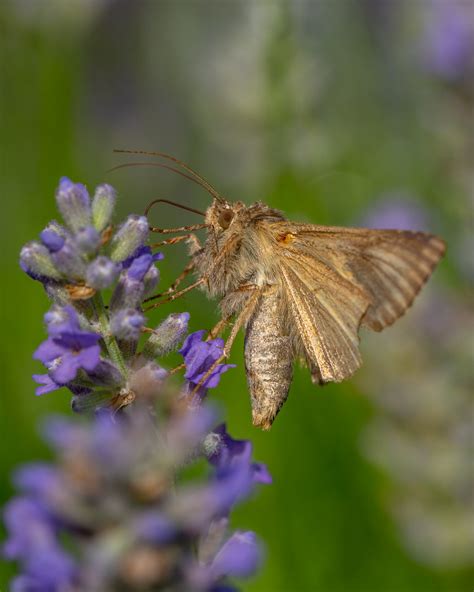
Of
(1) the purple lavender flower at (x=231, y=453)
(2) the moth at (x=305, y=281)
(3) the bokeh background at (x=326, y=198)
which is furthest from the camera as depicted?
(3) the bokeh background at (x=326, y=198)

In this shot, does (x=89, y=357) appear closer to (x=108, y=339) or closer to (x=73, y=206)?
(x=108, y=339)

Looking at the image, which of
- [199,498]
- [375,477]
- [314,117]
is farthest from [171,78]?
[199,498]

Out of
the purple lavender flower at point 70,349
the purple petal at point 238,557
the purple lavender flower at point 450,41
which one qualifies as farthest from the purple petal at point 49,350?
the purple lavender flower at point 450,41

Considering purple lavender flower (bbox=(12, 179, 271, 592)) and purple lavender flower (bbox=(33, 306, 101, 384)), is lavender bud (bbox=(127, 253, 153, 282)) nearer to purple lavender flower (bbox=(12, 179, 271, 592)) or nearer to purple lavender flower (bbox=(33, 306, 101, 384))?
purple lavender flower (bbox=(12, 179, 271, 592))

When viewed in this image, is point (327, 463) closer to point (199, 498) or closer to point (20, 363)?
point (20, 363)

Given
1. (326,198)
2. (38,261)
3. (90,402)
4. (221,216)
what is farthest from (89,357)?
(326,198)

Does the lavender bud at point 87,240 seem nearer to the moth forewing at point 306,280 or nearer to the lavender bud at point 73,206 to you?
the lavender bud at point 73,206

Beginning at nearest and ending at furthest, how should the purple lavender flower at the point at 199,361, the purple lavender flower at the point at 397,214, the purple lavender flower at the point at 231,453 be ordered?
the purple lavender flower at the point at 231,453, the purple lavender flower at the point at 199,361, the purple lavender flower at the point at 397,214
